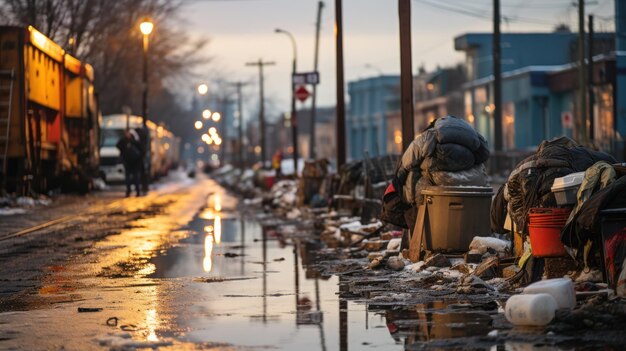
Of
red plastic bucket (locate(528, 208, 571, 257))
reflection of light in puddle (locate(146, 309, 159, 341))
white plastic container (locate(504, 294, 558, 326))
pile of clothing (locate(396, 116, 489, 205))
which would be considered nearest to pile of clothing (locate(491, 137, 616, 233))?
red plastic bucket (locate(528, 208, 571, 257))

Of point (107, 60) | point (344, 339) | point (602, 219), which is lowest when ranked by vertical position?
point (344, 339)

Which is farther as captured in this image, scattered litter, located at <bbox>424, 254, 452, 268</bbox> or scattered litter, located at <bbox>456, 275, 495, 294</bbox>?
scattered litter, located at <bbox>424, 254, 452, 268</bbox>

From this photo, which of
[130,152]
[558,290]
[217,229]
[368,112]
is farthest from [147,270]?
[368,112]

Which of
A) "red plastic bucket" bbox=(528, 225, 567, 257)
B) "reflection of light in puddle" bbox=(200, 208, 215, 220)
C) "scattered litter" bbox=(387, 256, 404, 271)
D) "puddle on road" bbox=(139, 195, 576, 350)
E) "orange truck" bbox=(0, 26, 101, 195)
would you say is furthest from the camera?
"orange truck" bbox=(0, 26, 101, 195)

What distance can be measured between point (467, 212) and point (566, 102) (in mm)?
60000

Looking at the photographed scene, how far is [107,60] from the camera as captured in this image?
62000 mm

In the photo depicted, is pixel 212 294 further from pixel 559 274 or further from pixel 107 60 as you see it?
pixel 107 60

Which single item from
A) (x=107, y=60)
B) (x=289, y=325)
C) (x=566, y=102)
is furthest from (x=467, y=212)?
(x=566, y=102)

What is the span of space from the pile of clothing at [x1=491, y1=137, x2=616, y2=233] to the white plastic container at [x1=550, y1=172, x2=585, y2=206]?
36 centimetres

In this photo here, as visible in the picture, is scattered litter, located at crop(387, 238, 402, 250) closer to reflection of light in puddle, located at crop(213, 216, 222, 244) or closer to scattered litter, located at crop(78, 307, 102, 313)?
reflection of light in puddle, located at crop(213, 216, 222, 244)

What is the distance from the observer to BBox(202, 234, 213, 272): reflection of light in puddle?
53.0ft

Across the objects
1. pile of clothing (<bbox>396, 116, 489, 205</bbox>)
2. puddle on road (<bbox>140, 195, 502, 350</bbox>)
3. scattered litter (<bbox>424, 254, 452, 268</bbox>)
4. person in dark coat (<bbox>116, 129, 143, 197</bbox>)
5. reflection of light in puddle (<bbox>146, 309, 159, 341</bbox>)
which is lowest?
puddle on road (<bbox>140, 195, 502, 350</bbox>)

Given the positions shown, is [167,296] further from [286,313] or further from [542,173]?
[542,173]

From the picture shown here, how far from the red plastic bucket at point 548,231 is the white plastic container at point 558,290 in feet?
7.18
